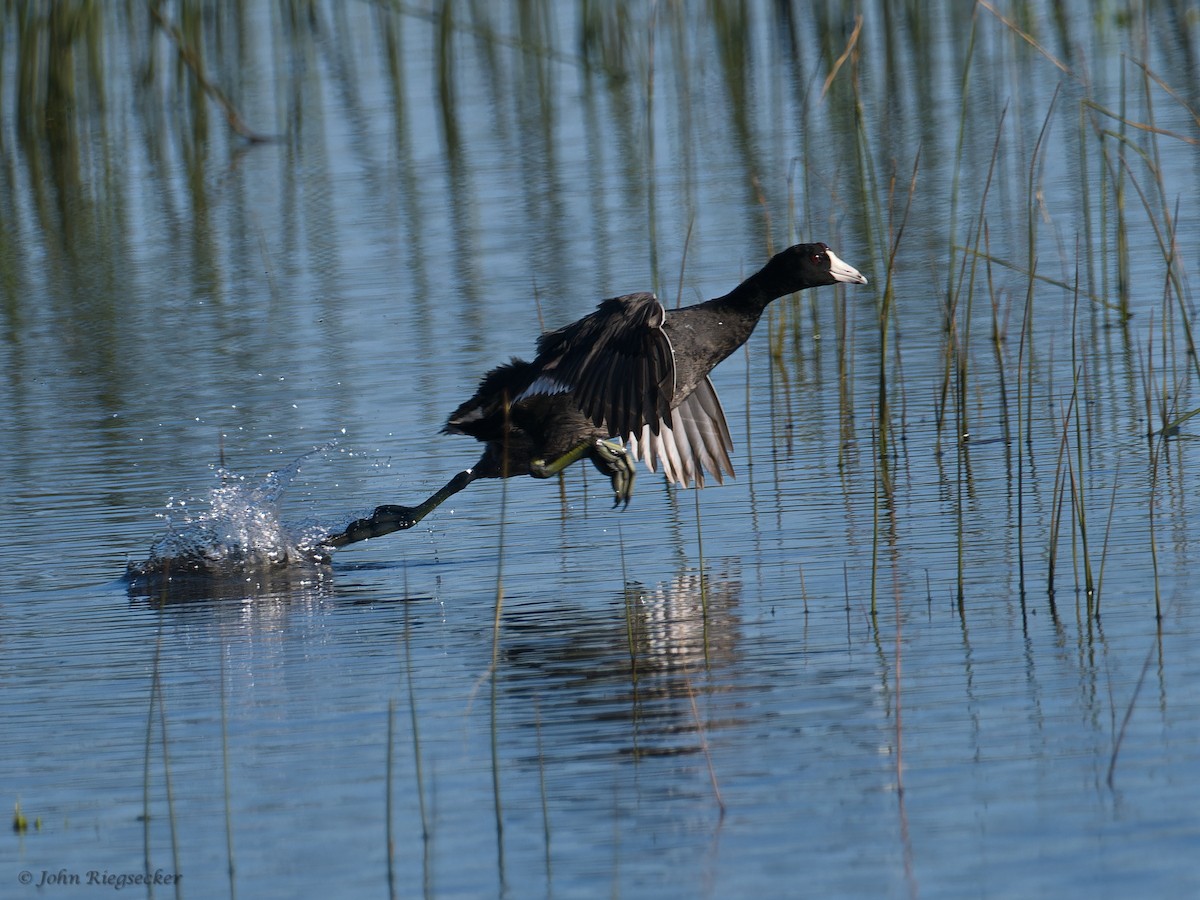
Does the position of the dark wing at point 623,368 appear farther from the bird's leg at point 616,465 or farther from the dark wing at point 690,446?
the dark wing at point 690,446

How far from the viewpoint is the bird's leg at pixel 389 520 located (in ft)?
22.2

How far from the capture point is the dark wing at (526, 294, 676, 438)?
6.48 meters

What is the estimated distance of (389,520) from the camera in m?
6.77

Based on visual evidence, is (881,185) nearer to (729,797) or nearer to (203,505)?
(203,505)

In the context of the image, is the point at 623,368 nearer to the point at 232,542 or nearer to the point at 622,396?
the point at 622,396

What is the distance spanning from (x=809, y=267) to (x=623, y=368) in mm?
1131

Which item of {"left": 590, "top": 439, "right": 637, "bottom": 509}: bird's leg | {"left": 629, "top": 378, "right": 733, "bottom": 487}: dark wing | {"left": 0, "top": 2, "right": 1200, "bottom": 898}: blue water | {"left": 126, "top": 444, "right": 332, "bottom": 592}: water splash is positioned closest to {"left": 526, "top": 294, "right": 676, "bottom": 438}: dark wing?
{"left": 590, "top": 439, "right": 637, "bottom": 509}: bird's leg

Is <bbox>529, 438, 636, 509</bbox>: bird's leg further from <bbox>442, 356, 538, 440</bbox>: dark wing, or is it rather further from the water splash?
the water splash

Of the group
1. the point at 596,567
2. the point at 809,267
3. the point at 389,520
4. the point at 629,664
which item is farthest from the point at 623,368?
the point at 629,664

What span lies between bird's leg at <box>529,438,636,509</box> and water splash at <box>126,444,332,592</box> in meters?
→ 0.85

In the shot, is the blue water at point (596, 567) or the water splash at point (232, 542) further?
the water splash at point (232, 542)

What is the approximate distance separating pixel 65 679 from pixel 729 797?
2205 mm

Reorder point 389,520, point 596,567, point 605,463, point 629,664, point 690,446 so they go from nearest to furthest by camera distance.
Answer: point 629,664
point 596,567
point 389,520
point 605,463
point 690,446

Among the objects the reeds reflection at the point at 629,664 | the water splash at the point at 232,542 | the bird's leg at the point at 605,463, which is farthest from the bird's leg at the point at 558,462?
the reeds reflection at the point at 629,664
